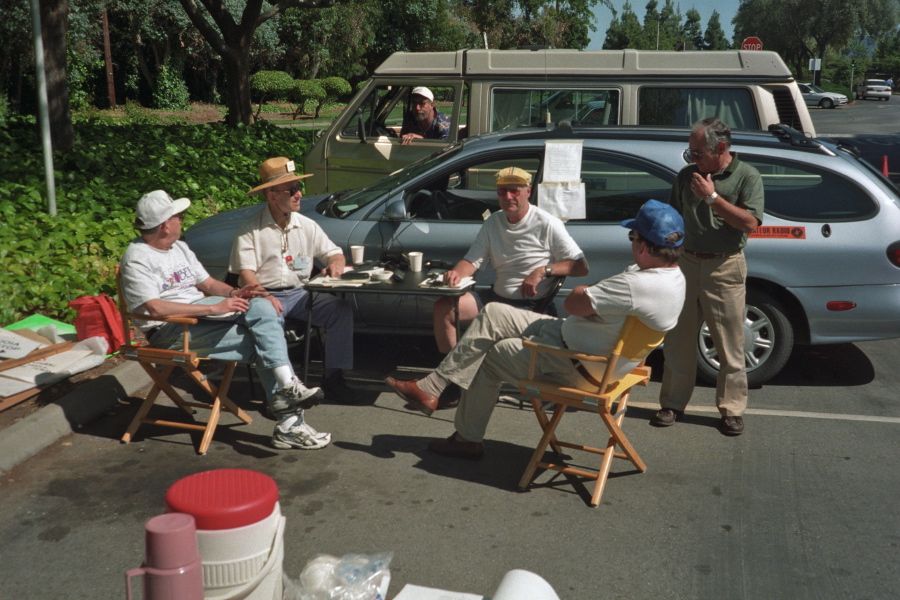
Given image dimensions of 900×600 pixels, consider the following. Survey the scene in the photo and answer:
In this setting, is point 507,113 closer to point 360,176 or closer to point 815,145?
point 360,176

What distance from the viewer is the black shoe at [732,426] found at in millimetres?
5203

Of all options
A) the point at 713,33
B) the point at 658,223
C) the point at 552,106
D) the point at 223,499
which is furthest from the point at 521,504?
the point at 713,33

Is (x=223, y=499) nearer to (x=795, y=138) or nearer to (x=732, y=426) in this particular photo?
(x=732, y=426)

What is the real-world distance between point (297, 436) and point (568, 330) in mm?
1621

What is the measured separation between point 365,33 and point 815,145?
137 ft

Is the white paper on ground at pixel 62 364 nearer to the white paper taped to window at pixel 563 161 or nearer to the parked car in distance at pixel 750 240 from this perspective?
the parked car in distance at pixel 750 240

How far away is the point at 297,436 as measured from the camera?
490 cm

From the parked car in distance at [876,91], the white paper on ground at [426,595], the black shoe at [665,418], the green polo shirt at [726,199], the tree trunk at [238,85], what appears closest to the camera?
the white paper on ground at [426,595]

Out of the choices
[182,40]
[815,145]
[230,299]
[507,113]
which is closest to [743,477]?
[815,145]

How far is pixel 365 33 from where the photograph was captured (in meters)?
45.2

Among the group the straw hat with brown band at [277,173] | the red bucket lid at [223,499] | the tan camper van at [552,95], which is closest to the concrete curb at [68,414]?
the straw hat with brown band at [277,173]

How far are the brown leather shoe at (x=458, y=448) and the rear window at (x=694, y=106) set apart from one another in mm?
4968

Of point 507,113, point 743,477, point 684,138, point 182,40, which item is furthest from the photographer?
point 182,40

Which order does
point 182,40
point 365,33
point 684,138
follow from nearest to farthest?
point 684,138 < point 182,40 < point 365,33
